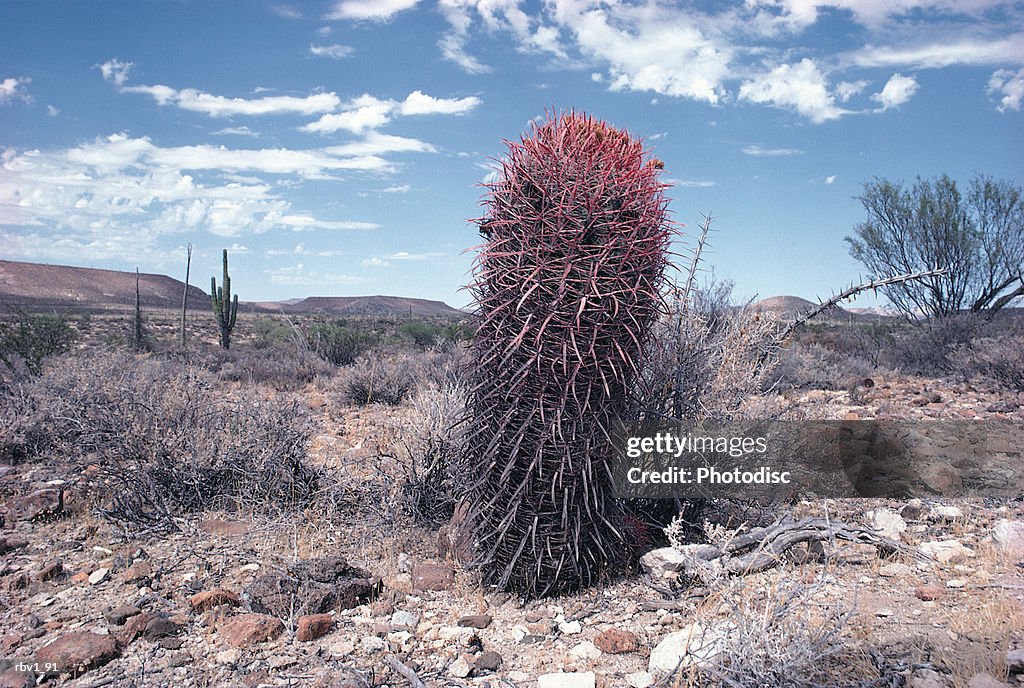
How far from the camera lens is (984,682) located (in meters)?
3.22

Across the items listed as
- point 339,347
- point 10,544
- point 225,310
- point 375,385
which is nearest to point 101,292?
point 225,310

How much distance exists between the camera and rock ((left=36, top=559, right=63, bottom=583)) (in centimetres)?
518

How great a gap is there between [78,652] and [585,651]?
2.71 meters

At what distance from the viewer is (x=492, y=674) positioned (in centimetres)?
393

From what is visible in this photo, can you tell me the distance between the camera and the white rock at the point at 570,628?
4.41m

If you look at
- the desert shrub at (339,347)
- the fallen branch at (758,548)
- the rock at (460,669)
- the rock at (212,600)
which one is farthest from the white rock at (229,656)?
the desert shrub at (339,347)

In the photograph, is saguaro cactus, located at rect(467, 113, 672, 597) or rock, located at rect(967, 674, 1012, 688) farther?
saguaro cactus, located at rect(467, 113, 672, 597)

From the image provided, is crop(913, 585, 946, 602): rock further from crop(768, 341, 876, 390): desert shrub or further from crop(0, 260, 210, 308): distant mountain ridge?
crop(0, 260, 210, 308): distant mountain ridge

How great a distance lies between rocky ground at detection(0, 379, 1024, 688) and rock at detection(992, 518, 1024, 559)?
2 cm

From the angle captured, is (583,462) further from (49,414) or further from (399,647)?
(49,414)

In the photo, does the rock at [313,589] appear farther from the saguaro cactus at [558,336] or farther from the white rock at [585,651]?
the white rock at [585,651]

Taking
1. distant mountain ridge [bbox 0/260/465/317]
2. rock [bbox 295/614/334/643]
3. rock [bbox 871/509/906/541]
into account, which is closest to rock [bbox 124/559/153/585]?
rock [bbox 295/614/334/643]

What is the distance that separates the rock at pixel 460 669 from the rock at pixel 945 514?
4.42 meters

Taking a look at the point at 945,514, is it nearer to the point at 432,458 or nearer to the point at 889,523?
the point at 889,523
